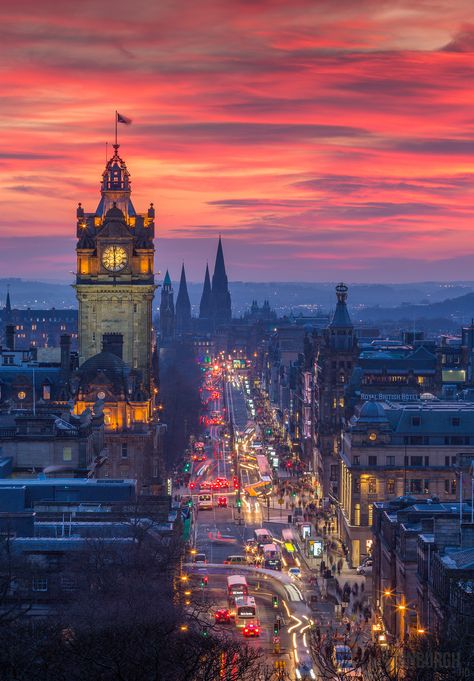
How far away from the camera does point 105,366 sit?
14900 cm

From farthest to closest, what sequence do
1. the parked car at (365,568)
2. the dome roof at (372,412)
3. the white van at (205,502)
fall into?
the white van at (205,502) < the dome roof at (372,412) < the parked car at (365,568)

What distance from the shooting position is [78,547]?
282 ft

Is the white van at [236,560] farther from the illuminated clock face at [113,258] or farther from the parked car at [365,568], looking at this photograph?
the illuminated clock face at [113,258]

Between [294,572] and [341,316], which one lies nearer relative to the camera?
[294,572]

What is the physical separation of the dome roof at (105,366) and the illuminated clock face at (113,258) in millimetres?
16217

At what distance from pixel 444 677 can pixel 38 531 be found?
3334cm

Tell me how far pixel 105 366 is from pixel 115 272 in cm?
1836

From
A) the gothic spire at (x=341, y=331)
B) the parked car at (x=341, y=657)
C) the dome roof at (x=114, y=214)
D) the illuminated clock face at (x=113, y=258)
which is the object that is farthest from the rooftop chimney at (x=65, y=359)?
the parked car at (x=341, y=657)

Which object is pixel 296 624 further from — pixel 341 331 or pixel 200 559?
pixel 341 331

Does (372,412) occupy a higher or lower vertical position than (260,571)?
higher

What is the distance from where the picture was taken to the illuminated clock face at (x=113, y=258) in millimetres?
164750

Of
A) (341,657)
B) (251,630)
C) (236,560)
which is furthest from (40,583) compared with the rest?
(236,560)

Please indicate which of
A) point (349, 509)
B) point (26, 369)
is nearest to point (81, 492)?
point (349, 509)

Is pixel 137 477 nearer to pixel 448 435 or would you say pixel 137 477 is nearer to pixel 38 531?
pixel 448 435
